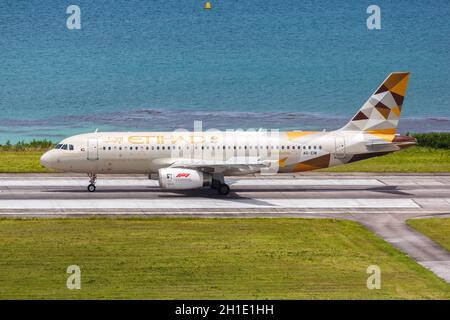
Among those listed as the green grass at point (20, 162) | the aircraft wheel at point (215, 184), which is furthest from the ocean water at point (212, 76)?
the aircraft wheel at point (215, 184)

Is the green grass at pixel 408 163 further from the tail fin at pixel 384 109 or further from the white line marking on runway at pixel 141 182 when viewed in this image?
the tail fin at pixel 384 109

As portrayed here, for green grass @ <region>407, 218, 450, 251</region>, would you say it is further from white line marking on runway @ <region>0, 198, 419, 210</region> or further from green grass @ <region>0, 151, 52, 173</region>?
green grass @ <region>0, 151, 52, 173</region>

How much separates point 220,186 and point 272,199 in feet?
13.4

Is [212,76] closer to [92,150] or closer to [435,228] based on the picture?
[92,150]

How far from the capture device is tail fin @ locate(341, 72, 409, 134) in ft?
202

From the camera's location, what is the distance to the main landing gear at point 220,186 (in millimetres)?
59281

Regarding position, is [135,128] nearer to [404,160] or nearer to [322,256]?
[404,160]

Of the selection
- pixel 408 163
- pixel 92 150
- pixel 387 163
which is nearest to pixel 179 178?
pixel 92 150

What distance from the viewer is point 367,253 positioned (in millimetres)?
41031

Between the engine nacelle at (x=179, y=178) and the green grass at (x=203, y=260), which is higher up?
the engine nacelle at (x=179, y=178)

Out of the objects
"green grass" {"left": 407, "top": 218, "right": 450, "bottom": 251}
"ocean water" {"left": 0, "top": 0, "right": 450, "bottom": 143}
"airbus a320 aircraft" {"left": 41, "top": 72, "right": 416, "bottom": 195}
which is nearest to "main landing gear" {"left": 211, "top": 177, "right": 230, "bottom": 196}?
"airbus a320 aircraft" {"left": 41, "top": 72, "right": 416, "bottom": 195}

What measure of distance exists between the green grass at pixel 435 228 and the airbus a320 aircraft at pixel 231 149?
12.0 metres

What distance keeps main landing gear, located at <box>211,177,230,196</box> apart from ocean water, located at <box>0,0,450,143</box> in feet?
267

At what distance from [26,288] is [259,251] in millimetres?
12352
